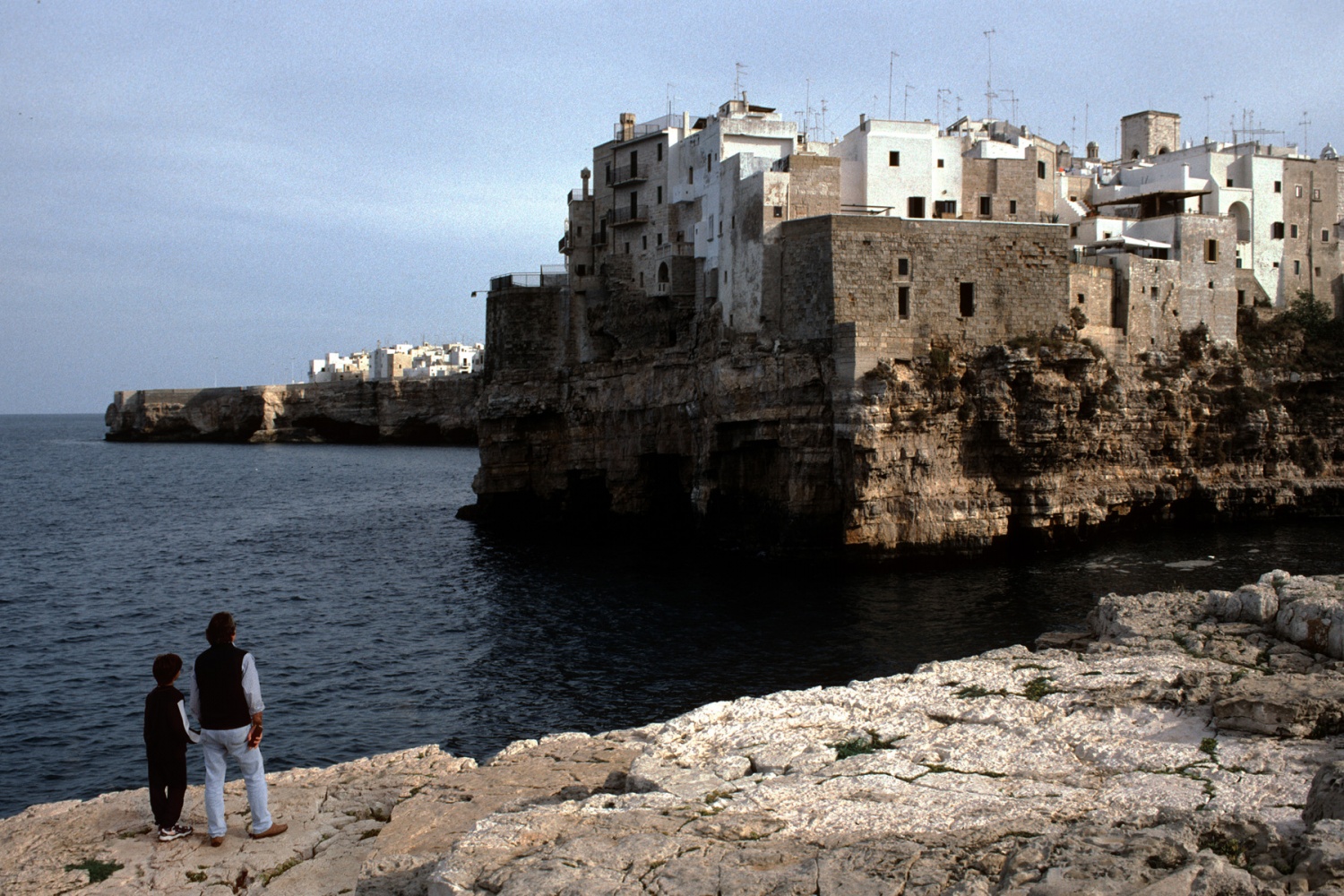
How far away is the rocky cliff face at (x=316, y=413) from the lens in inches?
4980

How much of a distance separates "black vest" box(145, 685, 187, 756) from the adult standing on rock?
0.25m

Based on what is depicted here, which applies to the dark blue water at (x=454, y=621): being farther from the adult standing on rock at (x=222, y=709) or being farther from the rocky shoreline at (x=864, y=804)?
the adult standing on rock at (x=222, y=709)

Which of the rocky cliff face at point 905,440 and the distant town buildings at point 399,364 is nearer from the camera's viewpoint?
the rocky cliff face at point 905,440

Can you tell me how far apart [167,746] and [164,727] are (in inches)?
7.9

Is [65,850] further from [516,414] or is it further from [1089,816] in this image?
[516,414]

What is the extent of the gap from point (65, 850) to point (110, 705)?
54.6 feet

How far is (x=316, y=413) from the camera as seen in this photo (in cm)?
13412

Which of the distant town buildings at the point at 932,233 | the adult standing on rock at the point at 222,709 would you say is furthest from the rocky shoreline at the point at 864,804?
the distant town buildings at the point at 932,233

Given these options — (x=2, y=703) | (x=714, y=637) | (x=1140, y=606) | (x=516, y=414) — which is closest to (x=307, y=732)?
(x=2, y=703)

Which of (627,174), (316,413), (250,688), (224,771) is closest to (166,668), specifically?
(250,688)

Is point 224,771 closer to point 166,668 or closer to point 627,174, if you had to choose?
point 166,668

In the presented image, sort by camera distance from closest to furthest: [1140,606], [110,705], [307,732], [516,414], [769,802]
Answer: [769,802]
[1140,606]
[307,732]
[110,705]
[516,414]

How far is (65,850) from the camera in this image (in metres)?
11.0

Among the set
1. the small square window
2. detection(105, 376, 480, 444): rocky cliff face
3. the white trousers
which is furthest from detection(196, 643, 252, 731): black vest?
detection(105, 376, 480, 444): rocky cliff face
